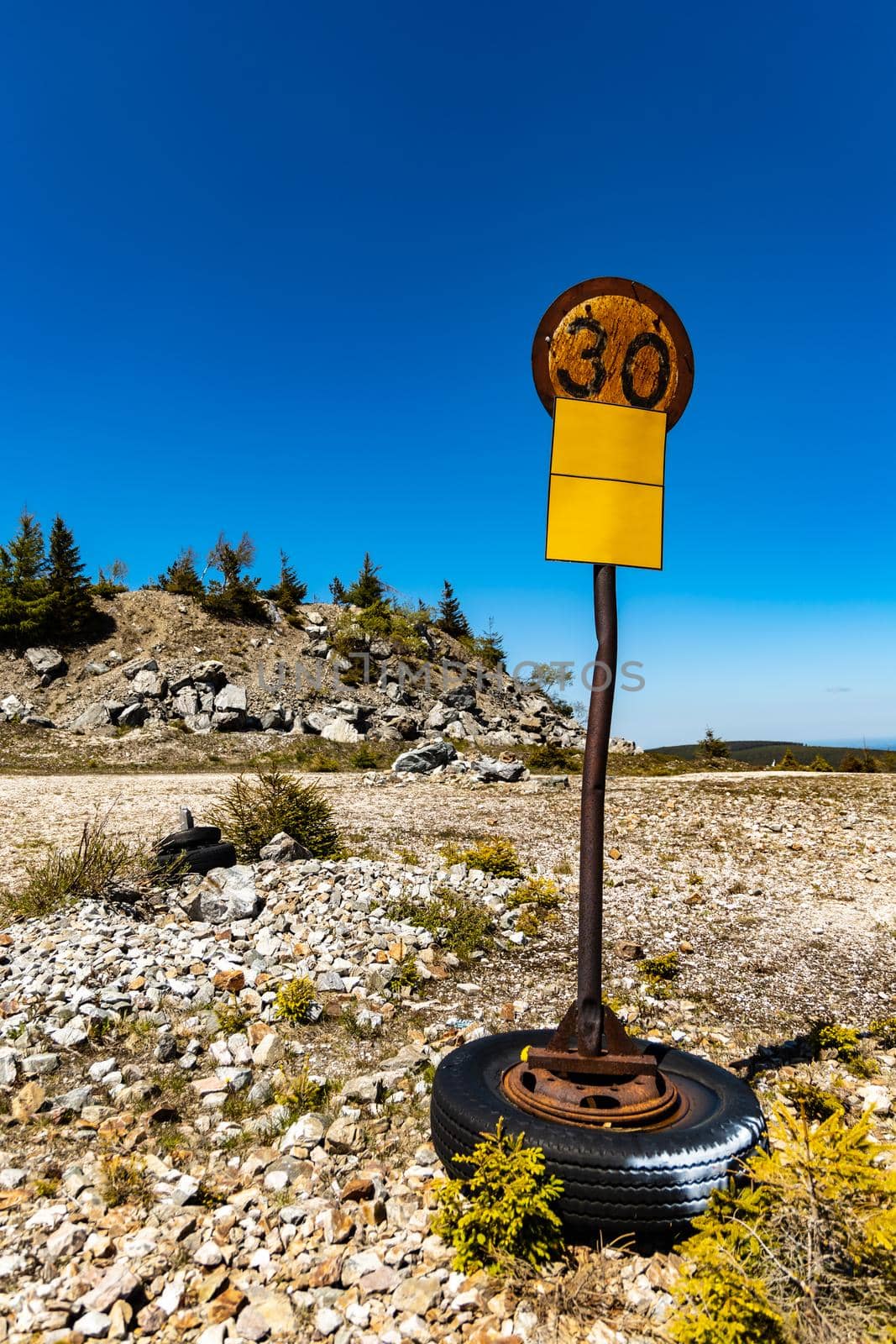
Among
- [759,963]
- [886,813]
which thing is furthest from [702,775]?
[759,963]

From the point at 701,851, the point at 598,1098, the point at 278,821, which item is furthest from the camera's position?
the point at 701,851

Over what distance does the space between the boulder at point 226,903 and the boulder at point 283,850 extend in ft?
3.44

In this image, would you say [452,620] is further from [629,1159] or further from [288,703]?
[629,1159]

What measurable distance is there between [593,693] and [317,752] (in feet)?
85.8

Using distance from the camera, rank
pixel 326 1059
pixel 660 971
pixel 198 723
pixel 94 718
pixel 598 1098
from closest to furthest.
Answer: pixel 598 1098 → pixel 326 1059 → pixel 660 971 → pixel 94 718 → pixel 198 723

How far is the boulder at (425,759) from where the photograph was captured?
21719 millimetres

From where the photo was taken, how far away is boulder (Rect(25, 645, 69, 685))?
116 feet

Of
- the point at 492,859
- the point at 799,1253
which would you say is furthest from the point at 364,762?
the point at 799,1253

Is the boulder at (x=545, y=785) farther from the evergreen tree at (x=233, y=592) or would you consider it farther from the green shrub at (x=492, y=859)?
the evergreen tree at (x=233, y=592)

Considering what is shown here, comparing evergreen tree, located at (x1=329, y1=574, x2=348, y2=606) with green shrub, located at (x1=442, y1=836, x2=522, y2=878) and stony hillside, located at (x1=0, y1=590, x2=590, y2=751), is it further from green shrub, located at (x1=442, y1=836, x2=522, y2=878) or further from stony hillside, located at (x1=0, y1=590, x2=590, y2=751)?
green shrub, located at (x1=442, y1=836, x2=522, y2=878)

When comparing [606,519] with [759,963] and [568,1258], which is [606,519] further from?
[759,963]

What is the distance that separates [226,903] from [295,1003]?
7.19 ft

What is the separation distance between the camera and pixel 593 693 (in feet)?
12.8

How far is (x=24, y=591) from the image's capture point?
3769 centimetres
